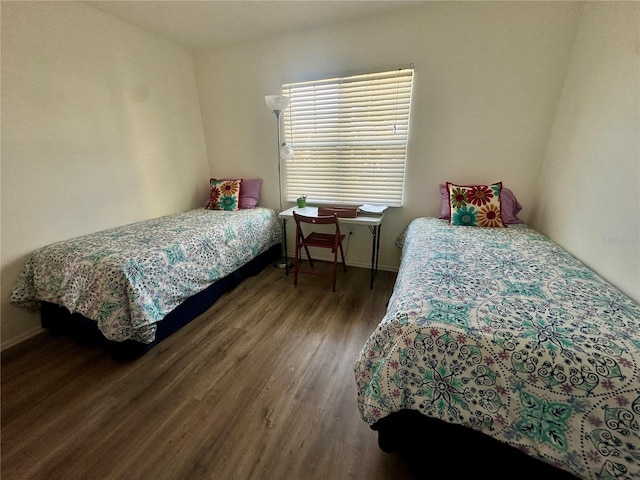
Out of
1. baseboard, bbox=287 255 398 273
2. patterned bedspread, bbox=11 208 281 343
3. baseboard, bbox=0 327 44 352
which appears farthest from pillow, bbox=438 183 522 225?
baseboard, bbox=0 327 44 352

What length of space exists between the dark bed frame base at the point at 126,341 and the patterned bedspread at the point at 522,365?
147 centimetres

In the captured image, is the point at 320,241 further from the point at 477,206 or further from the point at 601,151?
the point at 601,151

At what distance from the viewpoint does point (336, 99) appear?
2584 mm

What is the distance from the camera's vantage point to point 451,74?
2.21m

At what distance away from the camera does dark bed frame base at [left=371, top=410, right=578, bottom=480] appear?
883 mm

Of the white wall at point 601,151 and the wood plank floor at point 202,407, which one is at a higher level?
the white wall at point 601,151

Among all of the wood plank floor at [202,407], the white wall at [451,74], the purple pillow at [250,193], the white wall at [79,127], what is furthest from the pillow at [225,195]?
the wood plank floor at [202,407]

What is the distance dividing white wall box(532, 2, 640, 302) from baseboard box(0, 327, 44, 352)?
3.68 meters

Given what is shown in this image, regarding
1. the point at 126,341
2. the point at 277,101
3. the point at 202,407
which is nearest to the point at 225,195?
the point at 277,101

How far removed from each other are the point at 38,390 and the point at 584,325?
263 centimetres

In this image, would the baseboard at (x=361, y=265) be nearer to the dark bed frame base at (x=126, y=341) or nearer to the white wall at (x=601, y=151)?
the dark bed frame base at (x=126, y=341)

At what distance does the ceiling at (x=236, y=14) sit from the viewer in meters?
2.05

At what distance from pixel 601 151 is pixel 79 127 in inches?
144

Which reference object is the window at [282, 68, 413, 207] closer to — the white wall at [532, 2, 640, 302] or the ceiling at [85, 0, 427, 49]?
the ceiling at [85, 0, 427, 49]
